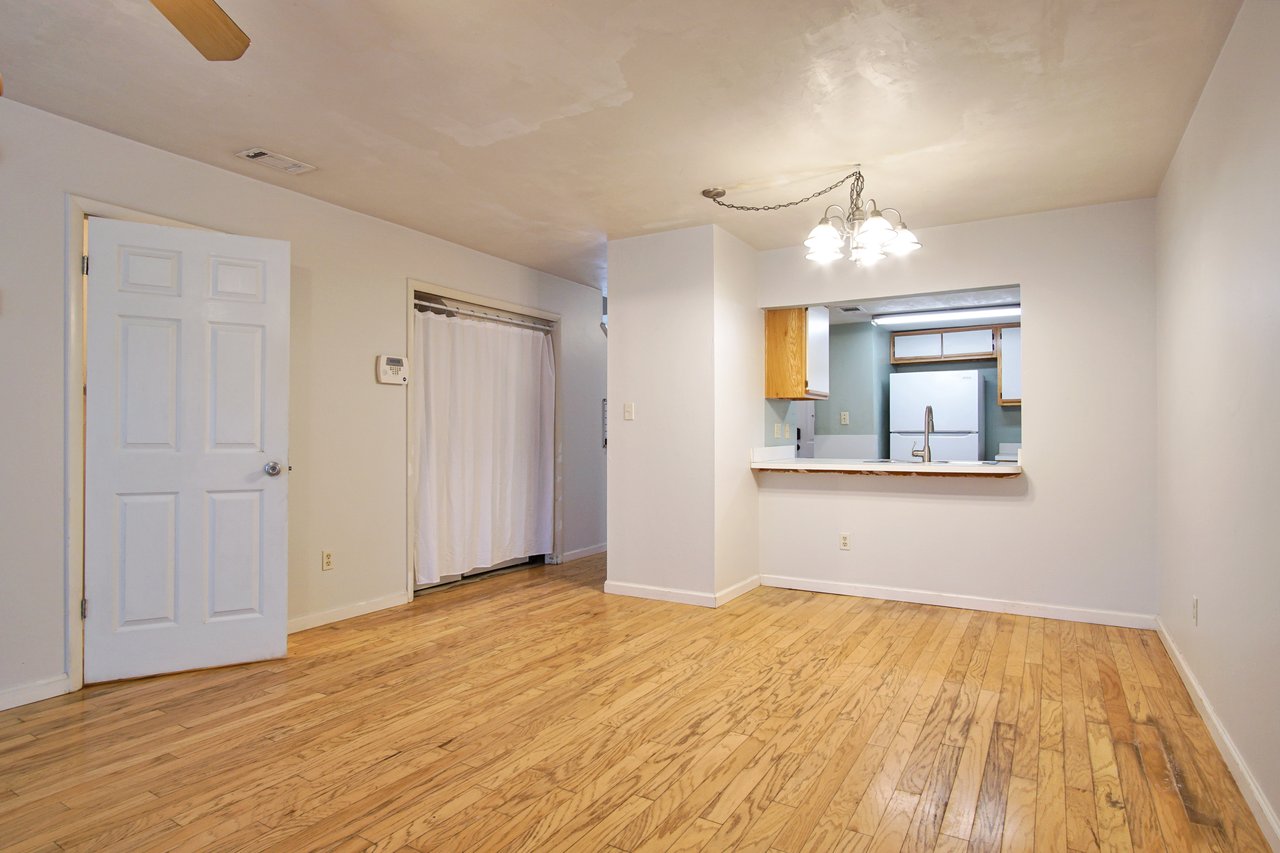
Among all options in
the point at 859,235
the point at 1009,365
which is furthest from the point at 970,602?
the point at 1009,365

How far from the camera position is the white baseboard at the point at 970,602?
3.93 m

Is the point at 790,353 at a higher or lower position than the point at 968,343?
lower

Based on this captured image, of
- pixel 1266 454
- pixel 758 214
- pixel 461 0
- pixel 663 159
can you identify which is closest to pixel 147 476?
pixel 461 0

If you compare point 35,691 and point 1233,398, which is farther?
point 35,691

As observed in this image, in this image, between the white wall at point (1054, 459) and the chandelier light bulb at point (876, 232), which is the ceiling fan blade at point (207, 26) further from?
the white wall at point (1054, 459)

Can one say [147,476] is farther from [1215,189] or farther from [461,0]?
[1215,189]

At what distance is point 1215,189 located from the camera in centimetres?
251

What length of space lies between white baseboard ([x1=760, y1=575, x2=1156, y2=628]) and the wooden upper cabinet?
134cm

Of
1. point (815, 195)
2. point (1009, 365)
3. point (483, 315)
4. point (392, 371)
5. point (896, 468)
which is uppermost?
point (815, 195)

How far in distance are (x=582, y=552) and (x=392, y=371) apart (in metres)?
2.47

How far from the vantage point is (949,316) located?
21.5 feet

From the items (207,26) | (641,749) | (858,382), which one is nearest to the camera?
(207,26)

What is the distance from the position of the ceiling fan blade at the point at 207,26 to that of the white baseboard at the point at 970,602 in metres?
4.28

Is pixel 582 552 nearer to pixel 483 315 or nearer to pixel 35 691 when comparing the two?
pixel 483 315
